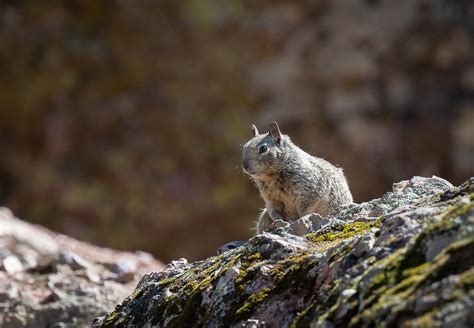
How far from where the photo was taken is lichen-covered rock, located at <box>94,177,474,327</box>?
4.12 meters

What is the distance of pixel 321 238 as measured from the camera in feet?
19.6

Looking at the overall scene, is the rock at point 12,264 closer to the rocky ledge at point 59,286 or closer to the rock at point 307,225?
the rocky ledge at point 59,286

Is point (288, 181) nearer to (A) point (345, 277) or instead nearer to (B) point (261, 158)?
(B) point (261, 158)

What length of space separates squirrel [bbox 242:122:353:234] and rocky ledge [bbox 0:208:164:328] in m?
1.72

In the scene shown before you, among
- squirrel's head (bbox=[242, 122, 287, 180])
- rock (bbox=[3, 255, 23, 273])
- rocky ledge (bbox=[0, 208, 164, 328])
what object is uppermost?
squirrel's head (bbox=[242, 122, 287, 180])

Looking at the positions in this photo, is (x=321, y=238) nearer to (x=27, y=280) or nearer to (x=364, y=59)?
(x=27, y=280)

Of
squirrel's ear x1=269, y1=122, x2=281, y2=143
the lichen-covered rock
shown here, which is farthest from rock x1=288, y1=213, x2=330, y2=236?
squirrel's ear x1=269, y1=122, x2=281, y2=143

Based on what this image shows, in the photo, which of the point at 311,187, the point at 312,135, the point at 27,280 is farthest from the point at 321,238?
the point at 312,135

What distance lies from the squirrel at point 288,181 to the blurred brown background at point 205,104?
47.6 ft

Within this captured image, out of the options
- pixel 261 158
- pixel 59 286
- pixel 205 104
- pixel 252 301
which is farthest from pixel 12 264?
pixel 205 104

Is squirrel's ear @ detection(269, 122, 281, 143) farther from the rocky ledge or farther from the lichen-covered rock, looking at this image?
the lichen-covered rock

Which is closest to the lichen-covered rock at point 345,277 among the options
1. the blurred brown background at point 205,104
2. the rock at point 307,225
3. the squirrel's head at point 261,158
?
the rock at point 307,225

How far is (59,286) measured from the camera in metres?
9.05

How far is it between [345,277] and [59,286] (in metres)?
4.91
